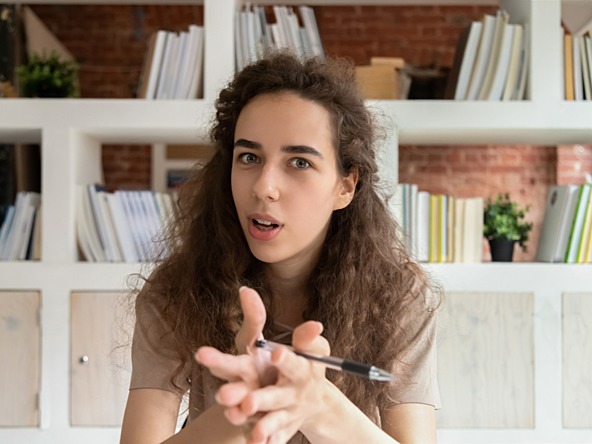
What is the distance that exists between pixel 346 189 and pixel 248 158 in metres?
0.24

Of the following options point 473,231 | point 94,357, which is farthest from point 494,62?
point 94,357

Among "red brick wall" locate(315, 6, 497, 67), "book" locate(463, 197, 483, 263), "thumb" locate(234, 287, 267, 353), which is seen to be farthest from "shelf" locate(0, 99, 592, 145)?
"red brick wall" locate(315, 6, 497, 67)

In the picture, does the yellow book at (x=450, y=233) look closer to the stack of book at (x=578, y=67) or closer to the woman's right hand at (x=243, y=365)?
the stack of book at (x=578, y=67)

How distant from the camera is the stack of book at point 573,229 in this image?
253 cm

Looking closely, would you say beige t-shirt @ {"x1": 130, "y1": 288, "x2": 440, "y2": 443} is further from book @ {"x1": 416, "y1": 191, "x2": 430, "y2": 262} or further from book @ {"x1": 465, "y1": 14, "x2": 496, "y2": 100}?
book @ {"x1": 465, "y1": 14, "x2": 496, "y2": 100}

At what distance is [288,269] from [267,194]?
0.21m

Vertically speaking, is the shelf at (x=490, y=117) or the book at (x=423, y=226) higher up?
the shelf at (x=490, y=117)

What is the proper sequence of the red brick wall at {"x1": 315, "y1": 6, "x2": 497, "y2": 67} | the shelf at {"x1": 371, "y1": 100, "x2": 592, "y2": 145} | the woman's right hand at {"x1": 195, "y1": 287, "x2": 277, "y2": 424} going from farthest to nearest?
the red brick wall at {"x1": 315, "y1": 6, "x2": 497, "y2": 67}
the shelf at {"x1": 371, "y1": 100, "x2": 592, "y2": 145}
the woman's right hand at {"x1": 195, "y1": 287, "x2": 277, "y2": 424}

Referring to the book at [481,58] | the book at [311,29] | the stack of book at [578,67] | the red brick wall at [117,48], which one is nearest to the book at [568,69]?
the stack of book at [578,67]

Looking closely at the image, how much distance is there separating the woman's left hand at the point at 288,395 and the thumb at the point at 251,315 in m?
0.05

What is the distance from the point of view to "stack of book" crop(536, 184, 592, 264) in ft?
8.29

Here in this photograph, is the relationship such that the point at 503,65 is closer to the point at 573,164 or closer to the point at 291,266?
the point at 291,266

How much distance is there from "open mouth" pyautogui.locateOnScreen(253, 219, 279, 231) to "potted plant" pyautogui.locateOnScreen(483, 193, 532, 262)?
1.40m

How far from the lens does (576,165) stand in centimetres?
515
